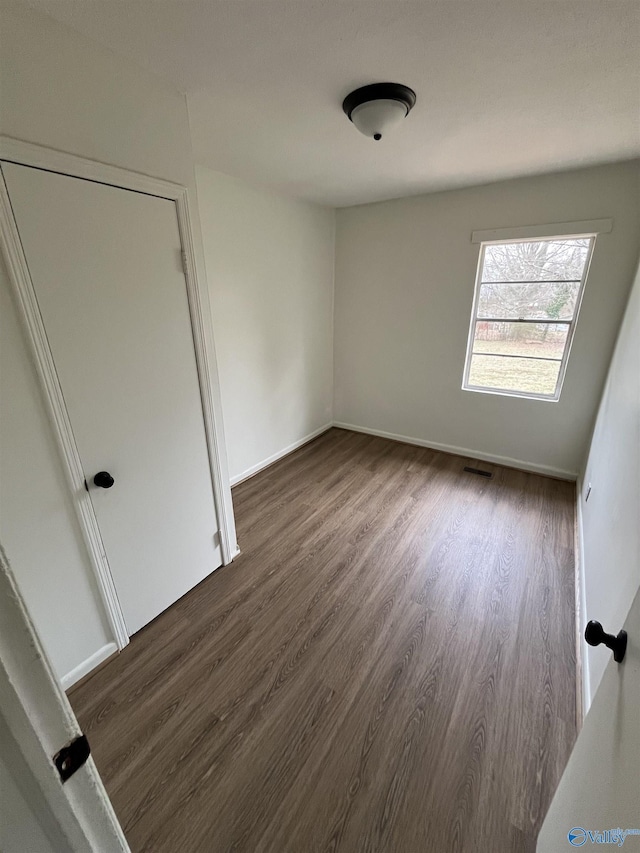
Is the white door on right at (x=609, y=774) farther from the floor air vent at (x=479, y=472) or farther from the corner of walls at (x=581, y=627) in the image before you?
the floor air vent at (x=479, y=472)

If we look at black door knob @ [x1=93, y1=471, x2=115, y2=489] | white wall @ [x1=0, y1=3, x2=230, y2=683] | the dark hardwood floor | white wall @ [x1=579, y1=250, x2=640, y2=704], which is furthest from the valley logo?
black door knob @ [x1=93, y1=471, x2=115, y2=489]

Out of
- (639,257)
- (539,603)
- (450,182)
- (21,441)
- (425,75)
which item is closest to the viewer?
(21,441)

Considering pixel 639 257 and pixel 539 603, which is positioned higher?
pixel 639 257

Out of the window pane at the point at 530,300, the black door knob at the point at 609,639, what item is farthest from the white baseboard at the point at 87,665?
the window pane at the point at 530,300

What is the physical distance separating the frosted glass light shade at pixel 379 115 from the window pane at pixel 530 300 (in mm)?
1973

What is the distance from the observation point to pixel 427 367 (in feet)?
12.0

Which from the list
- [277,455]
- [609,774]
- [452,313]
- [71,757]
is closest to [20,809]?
[71,757]

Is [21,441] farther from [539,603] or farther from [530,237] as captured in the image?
[530,237]

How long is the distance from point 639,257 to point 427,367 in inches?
68.5

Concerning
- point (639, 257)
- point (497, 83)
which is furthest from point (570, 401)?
point (497, 83)

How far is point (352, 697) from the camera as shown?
1.52m

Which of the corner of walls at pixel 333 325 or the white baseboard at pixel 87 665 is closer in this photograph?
the white baseboard at pixel 87 665

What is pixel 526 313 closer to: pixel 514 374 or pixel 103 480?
pixel 514 374

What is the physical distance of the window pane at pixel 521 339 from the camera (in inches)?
118
